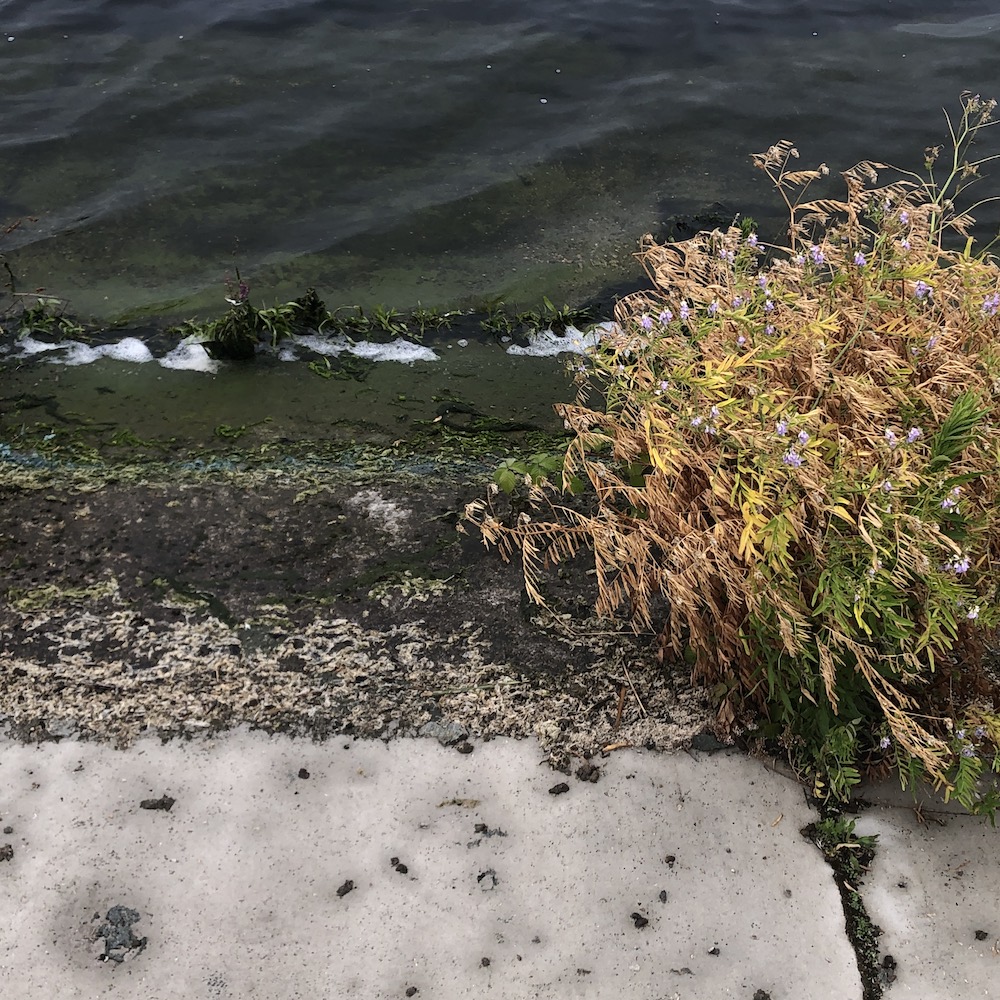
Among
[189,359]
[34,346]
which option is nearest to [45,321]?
[34,346]

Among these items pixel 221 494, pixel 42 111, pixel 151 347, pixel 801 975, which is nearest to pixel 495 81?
pixel 42 111

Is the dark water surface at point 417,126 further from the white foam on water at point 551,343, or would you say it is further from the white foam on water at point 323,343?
the white foam on water at point 323,343

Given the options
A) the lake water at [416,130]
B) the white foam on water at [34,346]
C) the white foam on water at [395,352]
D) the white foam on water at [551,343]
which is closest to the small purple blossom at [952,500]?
the lake water at [416,130]

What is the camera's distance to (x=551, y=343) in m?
5.28

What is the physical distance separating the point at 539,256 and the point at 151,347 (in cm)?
240

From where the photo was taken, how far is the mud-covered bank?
2.76 meters

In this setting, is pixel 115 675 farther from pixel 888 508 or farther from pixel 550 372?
pixel 550 372

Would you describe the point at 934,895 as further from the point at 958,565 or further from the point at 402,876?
the point at 402,876

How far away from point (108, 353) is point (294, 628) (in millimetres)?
2636

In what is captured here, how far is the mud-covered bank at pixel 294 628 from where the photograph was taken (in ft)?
9.05

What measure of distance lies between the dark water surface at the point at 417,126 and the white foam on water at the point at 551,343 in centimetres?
44

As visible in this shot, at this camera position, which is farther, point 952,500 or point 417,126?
point 417,126

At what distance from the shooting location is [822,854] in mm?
2494

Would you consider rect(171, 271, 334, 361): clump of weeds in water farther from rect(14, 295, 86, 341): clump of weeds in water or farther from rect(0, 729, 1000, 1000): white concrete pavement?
rect(0, 729, 1000, 1000): white concrete pavement
